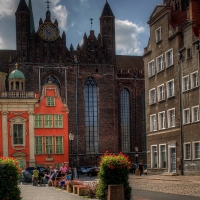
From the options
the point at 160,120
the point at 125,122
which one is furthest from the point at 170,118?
the point at 125,122

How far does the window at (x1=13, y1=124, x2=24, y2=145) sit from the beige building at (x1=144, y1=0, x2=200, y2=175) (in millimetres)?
18807

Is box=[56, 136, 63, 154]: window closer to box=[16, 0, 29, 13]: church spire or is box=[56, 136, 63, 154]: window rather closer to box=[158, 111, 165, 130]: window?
box=[158, 111, 165, 130]: window

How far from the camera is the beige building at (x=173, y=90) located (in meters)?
42.4

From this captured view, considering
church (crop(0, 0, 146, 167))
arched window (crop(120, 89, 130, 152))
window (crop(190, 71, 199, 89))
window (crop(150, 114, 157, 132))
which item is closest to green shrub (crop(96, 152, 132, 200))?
window (crop(190, 71, 199, 89))

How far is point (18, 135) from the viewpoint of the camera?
64.8 m

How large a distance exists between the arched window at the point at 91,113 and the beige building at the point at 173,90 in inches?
1228

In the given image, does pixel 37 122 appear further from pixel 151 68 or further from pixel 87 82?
pixel 151 68

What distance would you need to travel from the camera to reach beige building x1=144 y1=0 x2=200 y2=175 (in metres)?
42.4

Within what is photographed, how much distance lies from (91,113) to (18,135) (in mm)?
20313

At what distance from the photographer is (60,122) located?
67.1 metres

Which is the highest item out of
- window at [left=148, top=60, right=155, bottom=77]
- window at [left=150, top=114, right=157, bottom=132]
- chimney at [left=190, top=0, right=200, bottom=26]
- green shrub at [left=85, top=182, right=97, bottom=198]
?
chimney at [left=190, top=0, right=200, bottom=26]

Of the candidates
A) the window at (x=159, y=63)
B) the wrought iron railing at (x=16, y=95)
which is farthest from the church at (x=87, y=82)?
the window at (x=159, y=63)

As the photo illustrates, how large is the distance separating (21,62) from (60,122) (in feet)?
58.0

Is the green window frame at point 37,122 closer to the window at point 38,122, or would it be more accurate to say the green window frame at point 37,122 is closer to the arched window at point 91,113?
the window at point 38,122
